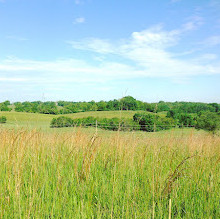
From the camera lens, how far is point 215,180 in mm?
2711

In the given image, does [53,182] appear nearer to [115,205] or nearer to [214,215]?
[115,205]

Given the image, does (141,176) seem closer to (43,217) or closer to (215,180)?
(215,180)

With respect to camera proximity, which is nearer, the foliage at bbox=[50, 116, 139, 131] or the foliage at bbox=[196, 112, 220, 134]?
the foliage at bbox=[50, 116, 139, 131]

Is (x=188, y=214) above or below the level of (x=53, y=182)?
below

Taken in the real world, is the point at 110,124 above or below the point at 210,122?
below

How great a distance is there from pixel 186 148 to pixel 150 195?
2.46 m

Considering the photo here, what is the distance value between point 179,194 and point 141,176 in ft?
1.76

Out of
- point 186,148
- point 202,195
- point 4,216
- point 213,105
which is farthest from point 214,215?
point 213,105

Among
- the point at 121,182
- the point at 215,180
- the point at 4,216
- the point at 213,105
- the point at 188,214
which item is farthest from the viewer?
the point at 213,105

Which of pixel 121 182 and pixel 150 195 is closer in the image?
pixel 150 195

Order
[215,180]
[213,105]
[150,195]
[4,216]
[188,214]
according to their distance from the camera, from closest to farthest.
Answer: [4,216]
[188,214]
[150,195]
[215,180]
[213,105]

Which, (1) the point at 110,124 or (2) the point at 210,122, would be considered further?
(1) the point at 110,124

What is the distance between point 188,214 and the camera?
207 centimetres

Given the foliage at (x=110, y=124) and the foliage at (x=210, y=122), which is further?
the foliage at (x=210, y=122)
